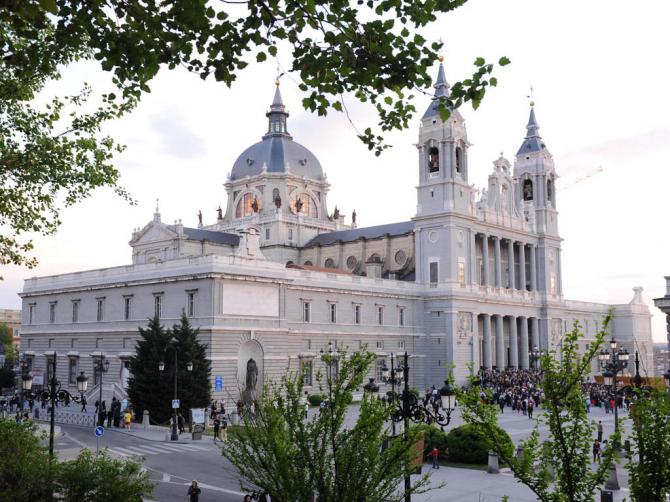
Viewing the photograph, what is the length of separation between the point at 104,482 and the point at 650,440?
10.6 metres

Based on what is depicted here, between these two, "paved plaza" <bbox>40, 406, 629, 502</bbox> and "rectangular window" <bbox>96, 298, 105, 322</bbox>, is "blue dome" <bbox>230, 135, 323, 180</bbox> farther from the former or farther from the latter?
"paved plaza" <bbox>40, 406, 629, 502</bbox>

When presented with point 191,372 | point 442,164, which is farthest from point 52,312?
point 442,164

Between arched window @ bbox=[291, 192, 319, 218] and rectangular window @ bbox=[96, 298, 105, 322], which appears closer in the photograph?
rectangular window @ bbox=[96, 298, 105, 322]

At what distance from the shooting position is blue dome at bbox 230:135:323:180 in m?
92.4

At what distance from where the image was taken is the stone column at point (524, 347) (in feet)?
258

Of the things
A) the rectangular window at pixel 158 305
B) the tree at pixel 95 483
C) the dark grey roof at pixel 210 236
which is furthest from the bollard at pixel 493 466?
the dark grey roof at pixel 210 236

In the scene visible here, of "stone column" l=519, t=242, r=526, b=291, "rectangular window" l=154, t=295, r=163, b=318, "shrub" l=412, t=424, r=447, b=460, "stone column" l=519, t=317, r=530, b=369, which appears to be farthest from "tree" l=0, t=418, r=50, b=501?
"stone column" l=519, t=242, r=526, b=291

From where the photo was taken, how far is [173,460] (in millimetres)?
29953

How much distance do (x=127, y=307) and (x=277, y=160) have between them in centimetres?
4117

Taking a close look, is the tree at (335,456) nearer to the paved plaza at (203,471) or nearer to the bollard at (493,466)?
the paved plaza at (203,471)

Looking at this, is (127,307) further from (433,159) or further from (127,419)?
(433,159)

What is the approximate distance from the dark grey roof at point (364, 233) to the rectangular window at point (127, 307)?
34.0m

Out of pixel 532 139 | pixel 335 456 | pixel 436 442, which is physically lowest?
pixel 436 442

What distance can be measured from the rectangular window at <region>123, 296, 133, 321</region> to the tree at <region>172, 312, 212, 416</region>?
41.9 feet
